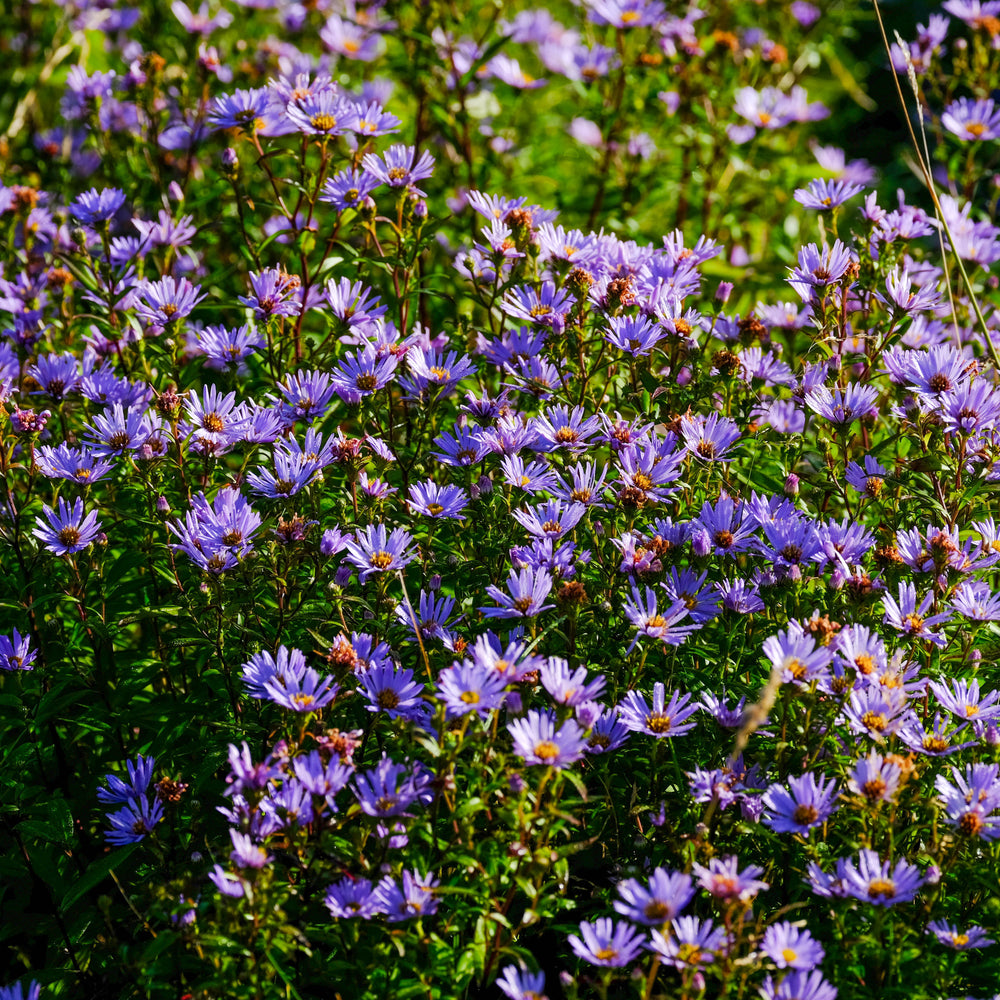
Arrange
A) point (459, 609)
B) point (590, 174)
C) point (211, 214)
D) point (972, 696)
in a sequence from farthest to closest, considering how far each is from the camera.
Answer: point (590, 174) → point (211, 214) → point (459, 609) → point (972, 696)

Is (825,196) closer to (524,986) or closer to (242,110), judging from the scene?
(242,110)

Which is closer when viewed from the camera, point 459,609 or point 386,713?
point 386,713

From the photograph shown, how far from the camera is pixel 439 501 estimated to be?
2.72 m

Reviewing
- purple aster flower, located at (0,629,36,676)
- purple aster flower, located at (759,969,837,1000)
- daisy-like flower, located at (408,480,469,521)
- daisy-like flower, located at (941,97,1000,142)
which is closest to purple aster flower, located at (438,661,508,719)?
daisy-like flower, located at (408,480,469,521)

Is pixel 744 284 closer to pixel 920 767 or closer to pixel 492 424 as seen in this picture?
pixel 492 424

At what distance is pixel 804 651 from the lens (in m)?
2.25

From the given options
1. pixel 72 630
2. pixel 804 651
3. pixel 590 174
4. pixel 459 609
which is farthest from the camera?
pixel 590 174

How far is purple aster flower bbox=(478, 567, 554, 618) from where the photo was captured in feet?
7.75

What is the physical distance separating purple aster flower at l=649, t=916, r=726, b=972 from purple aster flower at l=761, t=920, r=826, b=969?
8 cm

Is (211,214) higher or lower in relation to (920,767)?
higher

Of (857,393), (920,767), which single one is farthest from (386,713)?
(857,393)

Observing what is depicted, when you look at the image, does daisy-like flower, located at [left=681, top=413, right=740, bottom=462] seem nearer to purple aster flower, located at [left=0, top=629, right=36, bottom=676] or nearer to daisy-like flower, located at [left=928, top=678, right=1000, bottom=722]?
daisy-like flower, located at [left=928, top=678, right=1000, bottom=722]

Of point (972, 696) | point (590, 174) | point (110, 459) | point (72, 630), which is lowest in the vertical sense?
point (972, 696)

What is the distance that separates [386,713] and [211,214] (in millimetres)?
3073
